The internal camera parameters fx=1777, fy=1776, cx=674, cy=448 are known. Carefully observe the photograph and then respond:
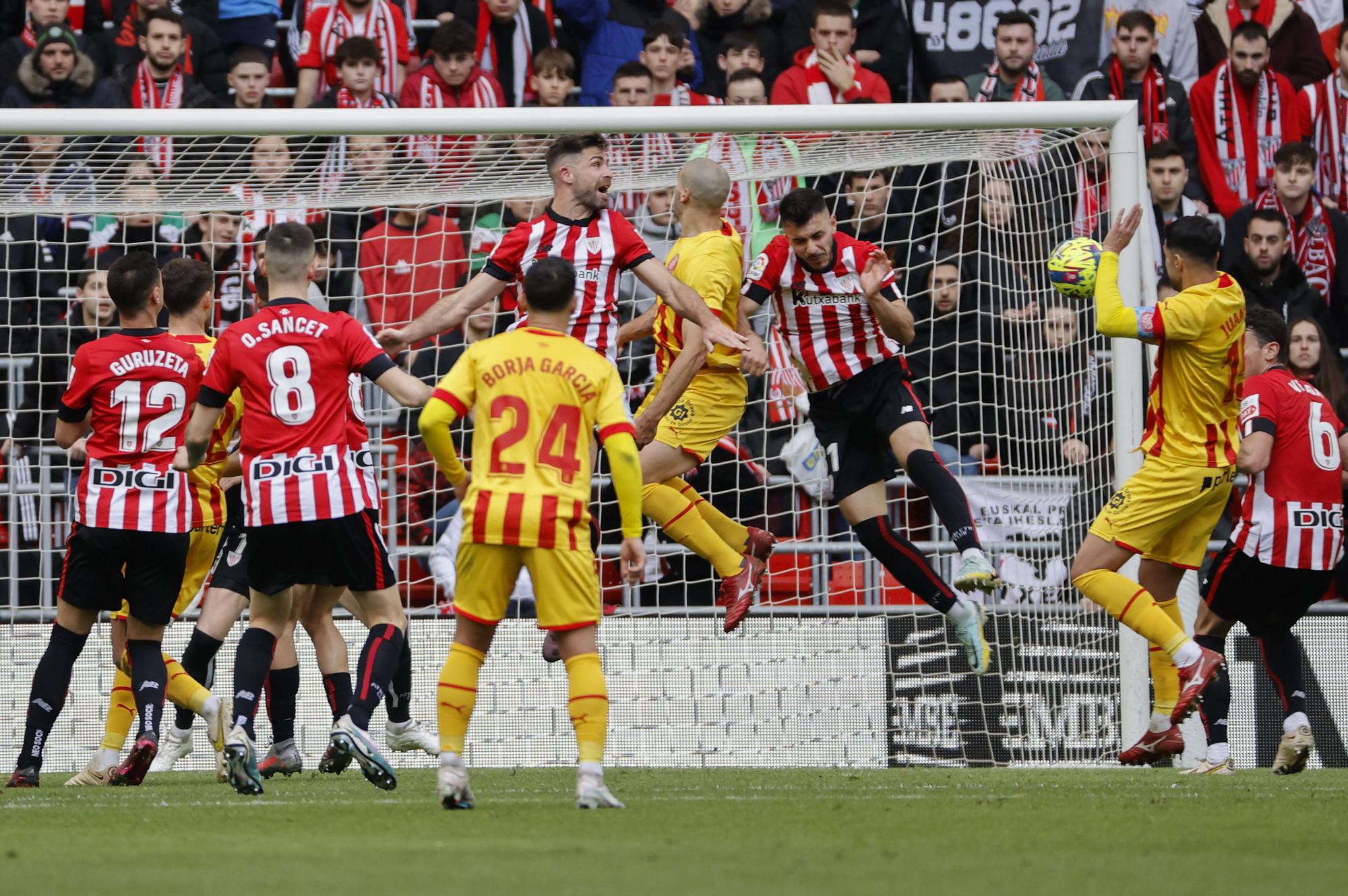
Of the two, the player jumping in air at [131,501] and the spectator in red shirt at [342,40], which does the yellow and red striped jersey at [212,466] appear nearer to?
the player jumping in air at [131,501]

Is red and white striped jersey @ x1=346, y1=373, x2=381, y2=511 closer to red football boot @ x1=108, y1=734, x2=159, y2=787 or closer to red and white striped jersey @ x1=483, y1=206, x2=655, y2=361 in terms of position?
red and white striped jersey @ x1=483, y1=206, x2=655, y2=361

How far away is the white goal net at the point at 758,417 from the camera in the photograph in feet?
32.2

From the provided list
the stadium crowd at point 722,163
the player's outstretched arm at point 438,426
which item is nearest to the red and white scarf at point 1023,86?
the stadium crowd at point 722,163

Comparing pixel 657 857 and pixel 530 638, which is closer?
pixel 657 857

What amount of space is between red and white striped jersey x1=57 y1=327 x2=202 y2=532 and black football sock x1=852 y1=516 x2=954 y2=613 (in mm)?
3269

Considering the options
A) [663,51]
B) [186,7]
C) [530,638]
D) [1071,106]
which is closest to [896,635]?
[530,638]

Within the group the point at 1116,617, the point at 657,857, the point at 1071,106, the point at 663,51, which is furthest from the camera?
the point at 663,51

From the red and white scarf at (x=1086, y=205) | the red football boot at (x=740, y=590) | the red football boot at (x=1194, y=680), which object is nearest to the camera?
the red football boot at (x=1194, y=680)

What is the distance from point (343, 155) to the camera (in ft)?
32.7

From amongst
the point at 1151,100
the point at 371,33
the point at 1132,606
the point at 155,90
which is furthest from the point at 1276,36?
the point at 155,90

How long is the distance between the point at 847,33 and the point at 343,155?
4813mm

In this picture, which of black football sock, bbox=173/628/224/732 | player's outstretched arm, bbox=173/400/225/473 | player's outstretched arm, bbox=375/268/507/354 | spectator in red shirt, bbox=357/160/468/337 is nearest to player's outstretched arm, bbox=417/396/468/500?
player's outstretched arm, bbox=173/400/225/473

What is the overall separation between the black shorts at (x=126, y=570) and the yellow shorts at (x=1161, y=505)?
4206 millimetres

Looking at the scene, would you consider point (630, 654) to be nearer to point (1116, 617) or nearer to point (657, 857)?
point (1116, 617)
